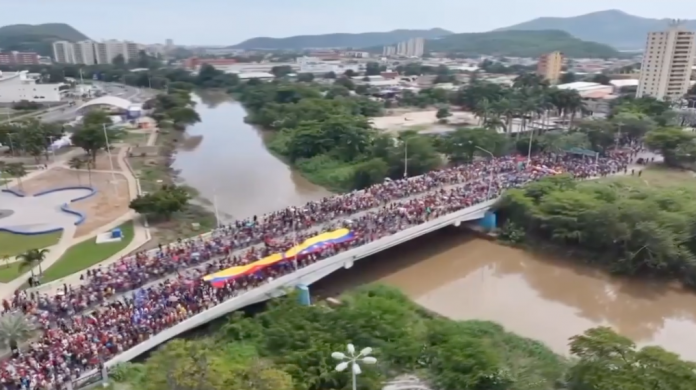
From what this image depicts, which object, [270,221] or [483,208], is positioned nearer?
[270,221]

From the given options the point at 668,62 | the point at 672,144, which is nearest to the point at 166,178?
the point at 672,144

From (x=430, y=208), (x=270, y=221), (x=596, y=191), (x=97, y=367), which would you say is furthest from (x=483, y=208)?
(x=97, y=367)

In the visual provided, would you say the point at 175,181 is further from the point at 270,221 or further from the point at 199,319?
the point at 199,319

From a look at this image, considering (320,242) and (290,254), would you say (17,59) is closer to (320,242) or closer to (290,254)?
(320,242)

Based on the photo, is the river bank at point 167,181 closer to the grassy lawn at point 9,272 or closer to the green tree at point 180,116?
the green tree at point 180,116

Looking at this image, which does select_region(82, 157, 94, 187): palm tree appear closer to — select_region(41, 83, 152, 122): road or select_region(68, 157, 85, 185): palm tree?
select_region(68, 157, 85, 185): palm tree

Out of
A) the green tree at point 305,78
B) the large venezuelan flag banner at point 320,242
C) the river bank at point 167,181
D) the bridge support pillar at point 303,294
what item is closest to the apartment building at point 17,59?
the green tree at point 305,78

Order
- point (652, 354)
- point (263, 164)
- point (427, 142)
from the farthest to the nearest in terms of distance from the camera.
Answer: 1. point (263, 164)
2. point (427, 142)
3. point (652, 354)
